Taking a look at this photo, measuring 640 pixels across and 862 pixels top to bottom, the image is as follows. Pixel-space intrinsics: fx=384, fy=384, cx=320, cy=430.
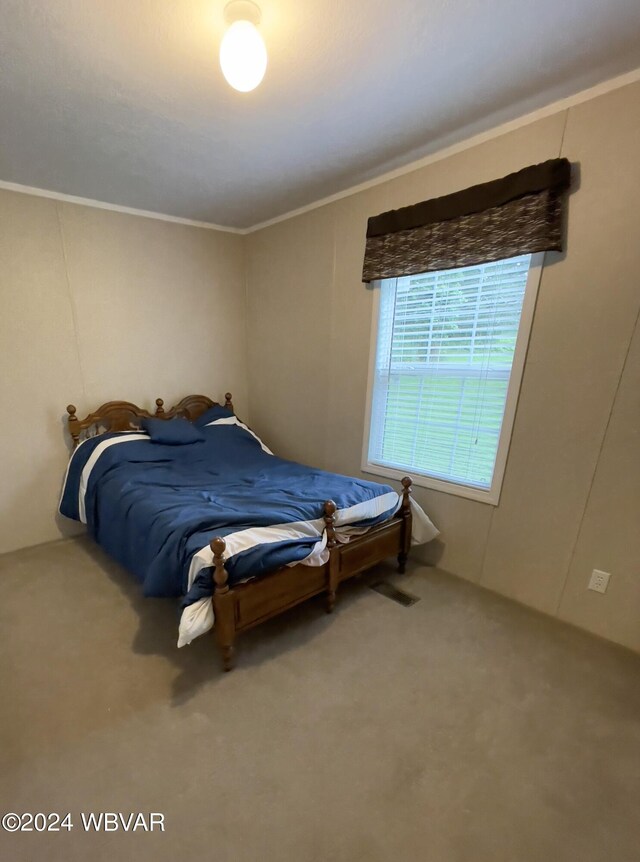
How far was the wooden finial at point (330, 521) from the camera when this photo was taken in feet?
6.56

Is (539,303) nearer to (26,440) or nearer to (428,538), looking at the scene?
(428,538)

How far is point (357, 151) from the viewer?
221 cm

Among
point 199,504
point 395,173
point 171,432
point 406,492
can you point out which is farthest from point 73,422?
point 395,173

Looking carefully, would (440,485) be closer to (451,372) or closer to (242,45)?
(451,372)

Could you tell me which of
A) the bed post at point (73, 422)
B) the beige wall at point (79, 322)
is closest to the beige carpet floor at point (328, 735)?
the beige wall at point (79, 322)

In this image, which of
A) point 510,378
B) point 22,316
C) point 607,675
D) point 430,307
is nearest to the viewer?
point 607,675

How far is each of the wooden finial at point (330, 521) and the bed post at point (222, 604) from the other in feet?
1.87

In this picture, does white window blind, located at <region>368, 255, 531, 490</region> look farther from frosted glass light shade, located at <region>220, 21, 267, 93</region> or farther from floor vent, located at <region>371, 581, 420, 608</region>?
frosted glass light shade, located at <region>220, 21, 267, 93</region>

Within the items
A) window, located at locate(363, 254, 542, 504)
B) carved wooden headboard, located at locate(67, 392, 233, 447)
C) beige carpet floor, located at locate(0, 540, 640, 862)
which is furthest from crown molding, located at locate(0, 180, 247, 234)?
beige carpet floor, located at locate(0, 540, 640, 862)

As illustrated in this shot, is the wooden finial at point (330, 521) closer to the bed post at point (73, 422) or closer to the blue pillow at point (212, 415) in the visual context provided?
the blue pillow at point (212, 415)

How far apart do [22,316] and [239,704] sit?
2751mm

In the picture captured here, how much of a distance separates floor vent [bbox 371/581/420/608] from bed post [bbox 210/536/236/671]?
1.02 meters

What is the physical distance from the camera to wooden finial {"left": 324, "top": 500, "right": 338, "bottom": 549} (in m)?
2.00

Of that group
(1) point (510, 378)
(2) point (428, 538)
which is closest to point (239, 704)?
(2) point (428, 538)
